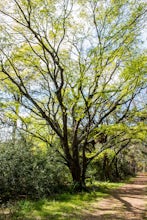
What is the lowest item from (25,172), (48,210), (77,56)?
(48,210)

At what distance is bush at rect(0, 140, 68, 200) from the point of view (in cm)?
930

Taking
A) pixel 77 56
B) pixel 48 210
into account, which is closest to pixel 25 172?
Result: pixel 48 210

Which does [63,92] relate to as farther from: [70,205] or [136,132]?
[70,205]

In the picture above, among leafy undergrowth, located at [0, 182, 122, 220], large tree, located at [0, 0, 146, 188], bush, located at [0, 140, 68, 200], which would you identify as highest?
large tree, located at [0, 0, 146, 188]

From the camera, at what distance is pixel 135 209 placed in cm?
891

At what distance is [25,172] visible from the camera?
32.7 ft

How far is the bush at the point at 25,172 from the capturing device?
930 cm

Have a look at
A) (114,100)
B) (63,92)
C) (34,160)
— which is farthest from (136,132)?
(34,160)

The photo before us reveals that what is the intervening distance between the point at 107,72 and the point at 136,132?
3.24 m

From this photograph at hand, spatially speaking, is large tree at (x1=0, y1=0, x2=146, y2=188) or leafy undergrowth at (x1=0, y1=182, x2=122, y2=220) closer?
leafy undergrowth at (x1=0, y1=182, x2=122, y2=220)

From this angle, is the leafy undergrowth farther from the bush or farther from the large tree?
the large tree

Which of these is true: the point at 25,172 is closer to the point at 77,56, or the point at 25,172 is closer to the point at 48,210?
the point at 48,210

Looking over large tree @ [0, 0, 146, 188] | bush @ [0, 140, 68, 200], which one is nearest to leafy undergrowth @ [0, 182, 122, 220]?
bush @ [0, 140, 68, 200]

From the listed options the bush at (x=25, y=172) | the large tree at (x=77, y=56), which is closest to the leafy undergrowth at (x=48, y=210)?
the bush at (x=25, y=172)
